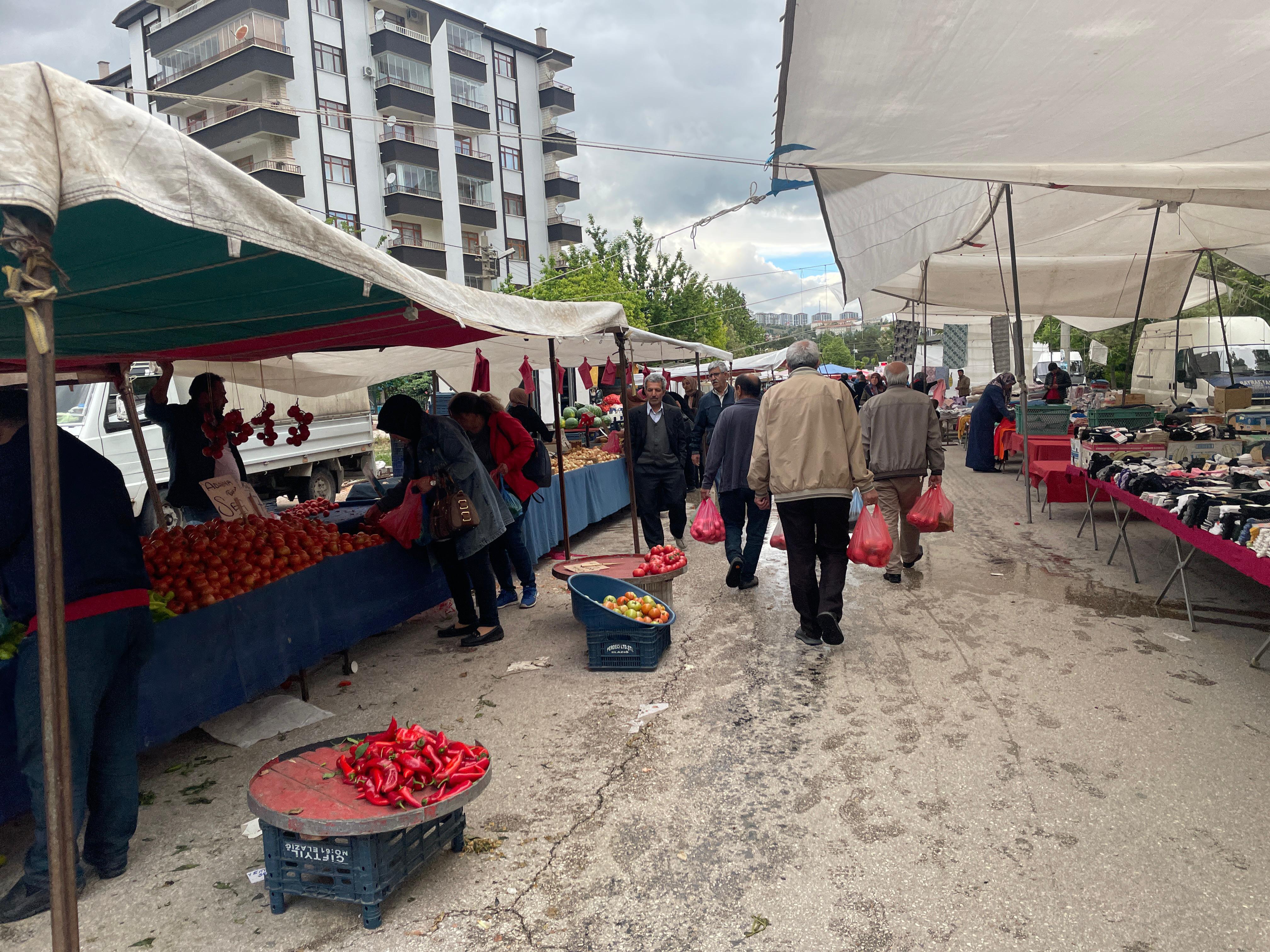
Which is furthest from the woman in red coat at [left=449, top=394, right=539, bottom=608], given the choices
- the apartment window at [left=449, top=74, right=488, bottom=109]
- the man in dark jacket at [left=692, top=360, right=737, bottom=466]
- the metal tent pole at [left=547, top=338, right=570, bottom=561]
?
the apartment window at [left=449, top=74, right=488, bottom=109]

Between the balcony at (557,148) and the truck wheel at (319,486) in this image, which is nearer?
the truck wheel at (319,486)

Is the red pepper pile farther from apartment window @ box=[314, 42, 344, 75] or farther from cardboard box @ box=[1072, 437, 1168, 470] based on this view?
apartment window @ box=[314, 42, 344, 75]

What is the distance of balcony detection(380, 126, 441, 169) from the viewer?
38.2 meters

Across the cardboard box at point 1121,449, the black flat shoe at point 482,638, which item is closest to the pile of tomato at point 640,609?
the black flat shoe at point 482,638

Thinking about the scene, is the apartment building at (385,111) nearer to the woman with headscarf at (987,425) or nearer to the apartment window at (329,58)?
the apartment window at (329,58)

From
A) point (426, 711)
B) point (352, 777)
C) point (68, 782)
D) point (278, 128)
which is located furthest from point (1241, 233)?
point (278, 128)

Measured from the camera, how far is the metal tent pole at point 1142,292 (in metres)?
10.1

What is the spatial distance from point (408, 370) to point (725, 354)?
11836 mm

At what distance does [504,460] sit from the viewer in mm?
7422

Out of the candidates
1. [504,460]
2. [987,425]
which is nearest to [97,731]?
[504,460]

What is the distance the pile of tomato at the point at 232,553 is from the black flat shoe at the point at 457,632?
93cm

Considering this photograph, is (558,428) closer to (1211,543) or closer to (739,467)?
(739,467)

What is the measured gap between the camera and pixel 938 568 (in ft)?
27.5

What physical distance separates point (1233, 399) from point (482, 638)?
39.4 ft
